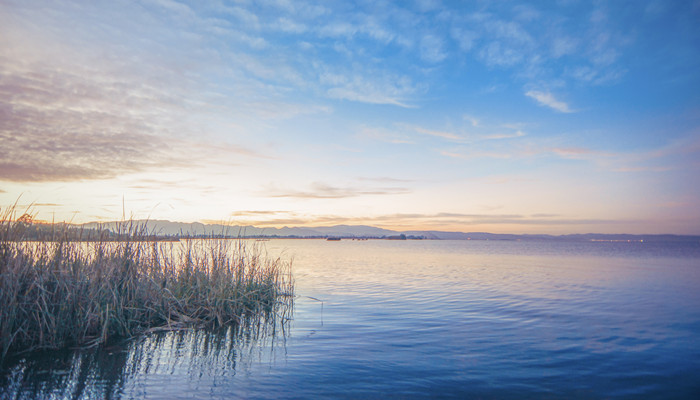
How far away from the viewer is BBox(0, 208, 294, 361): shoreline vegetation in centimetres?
833

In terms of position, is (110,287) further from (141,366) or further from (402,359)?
(402,359)

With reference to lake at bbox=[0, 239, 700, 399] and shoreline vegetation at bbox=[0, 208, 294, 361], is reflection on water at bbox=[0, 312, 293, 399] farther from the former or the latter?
shoreline vegetation at bbox=[0, 208, 294, 361]

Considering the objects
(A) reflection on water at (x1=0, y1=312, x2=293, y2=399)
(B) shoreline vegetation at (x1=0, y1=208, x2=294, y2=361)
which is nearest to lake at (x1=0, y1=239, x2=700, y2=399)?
(A) reflection on water at (x1=0, y1=312, x2=293, y2=399)

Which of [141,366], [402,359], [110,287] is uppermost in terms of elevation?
[110,287]

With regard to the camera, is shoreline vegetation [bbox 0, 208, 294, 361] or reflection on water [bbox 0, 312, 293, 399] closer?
reflection on water [bbox 0, 312, 293, 399]

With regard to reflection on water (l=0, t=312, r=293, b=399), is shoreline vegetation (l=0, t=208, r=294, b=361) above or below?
above

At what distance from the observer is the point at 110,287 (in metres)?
9.51

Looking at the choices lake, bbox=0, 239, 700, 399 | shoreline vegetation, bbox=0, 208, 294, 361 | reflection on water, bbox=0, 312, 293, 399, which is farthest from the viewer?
shoreline vegetation, bbox=0, 208, 294, 361

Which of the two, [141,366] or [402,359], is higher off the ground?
[141,366]

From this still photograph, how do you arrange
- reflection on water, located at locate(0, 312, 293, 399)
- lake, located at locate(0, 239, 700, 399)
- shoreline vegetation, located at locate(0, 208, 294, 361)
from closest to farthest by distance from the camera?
reflection on water, located at locate(0, 312, 293, 399) → lake, located at locate(0, 239, 700, 399) → shoreline vegetation, located at locate(0, 208, 294, 361)

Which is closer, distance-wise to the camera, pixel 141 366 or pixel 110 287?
pixel 141 366

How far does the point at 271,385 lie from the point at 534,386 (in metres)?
5.54

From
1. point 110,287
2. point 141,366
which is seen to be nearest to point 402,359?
point 141,366

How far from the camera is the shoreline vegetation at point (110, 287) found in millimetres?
8328
